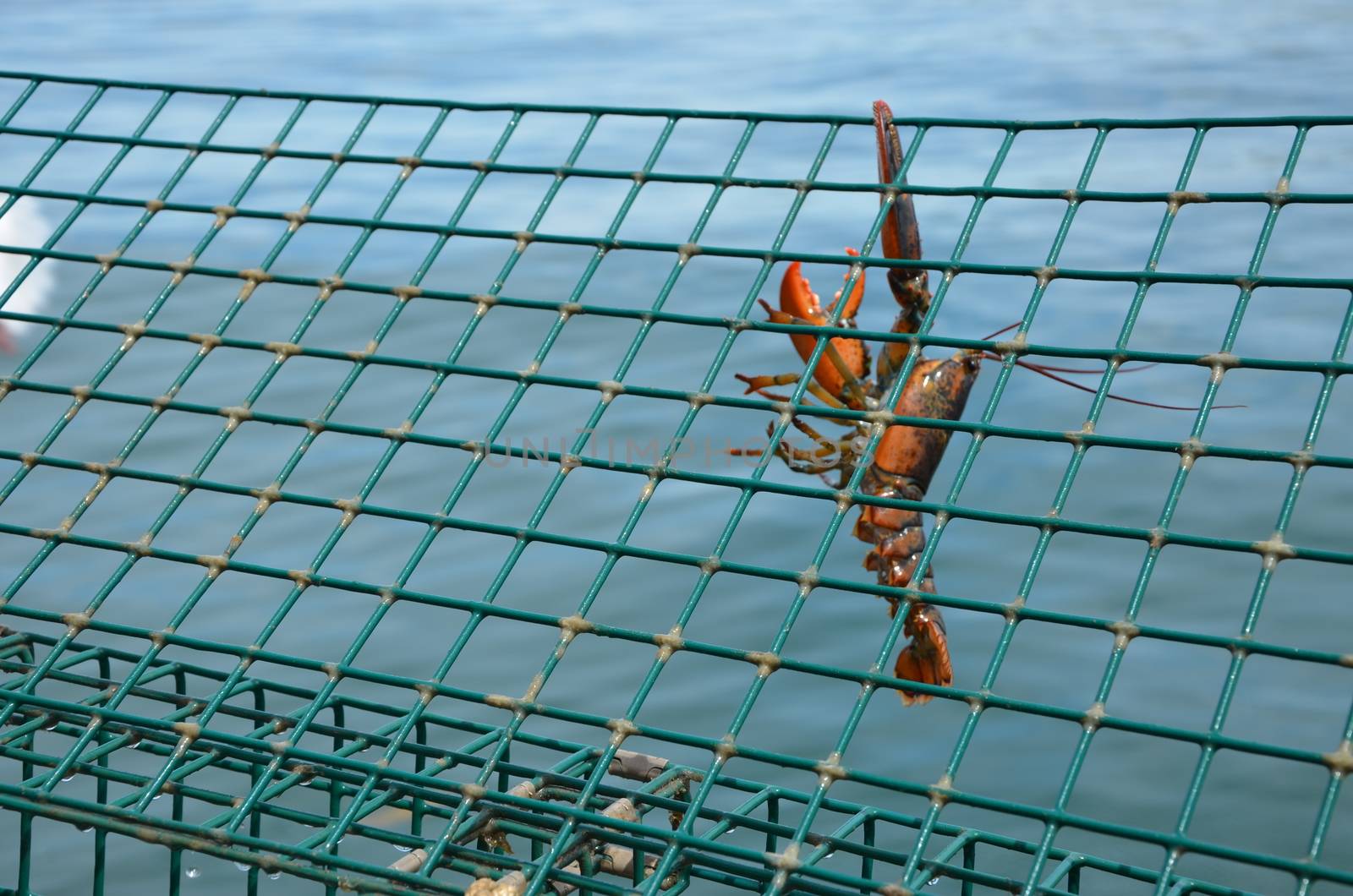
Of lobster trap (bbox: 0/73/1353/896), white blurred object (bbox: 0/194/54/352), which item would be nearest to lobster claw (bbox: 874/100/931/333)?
lobster trap (bbox: 0/73/1353/896)

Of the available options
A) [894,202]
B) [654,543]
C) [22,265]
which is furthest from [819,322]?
[22,265]

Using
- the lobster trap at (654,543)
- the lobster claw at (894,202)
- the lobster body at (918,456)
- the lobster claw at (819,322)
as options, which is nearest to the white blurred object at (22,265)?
the lobster trap at (654,543)

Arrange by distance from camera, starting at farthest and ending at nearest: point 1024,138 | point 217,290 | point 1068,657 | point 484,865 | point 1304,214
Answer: point 1024,138
point 1304,214
point 217,290
point 1068,657
point 484,865

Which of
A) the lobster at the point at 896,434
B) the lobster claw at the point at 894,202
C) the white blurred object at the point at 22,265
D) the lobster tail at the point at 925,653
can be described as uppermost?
the white blurred object at the point at 22,265

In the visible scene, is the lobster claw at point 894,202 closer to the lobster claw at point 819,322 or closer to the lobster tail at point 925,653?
the lobster claw at point 819,322

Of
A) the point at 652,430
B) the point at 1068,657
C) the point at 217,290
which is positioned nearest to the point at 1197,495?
the point at 1068,657

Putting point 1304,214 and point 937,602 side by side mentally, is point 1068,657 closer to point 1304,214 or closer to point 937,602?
point 937,602
